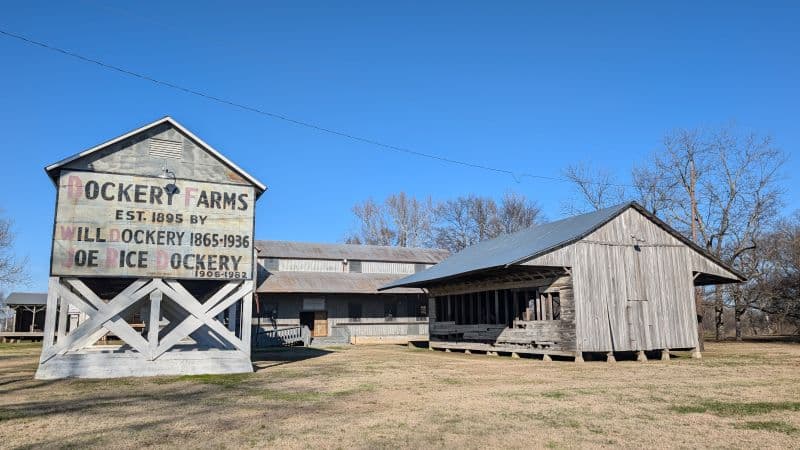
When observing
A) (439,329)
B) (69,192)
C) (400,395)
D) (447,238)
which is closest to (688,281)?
(439,329)

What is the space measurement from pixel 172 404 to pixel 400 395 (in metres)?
4.67

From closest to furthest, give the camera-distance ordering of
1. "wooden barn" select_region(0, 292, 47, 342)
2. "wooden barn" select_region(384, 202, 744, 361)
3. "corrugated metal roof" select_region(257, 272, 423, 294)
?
"wooden barn" select_region(384, 202, 744, 361) < "corrugated metal roof" select_region(257, 272, 423, 294) < "wooden barn" select_region(0, 292, 47, 342)

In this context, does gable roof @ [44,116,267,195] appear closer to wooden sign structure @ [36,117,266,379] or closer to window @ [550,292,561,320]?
wooden sign structure @ [36,117,266,379]

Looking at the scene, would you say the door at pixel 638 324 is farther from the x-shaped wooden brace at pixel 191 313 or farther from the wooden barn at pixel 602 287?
the x-shaped wooden brace at pixel 191 313

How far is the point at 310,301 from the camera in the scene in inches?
1558

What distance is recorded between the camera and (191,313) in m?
17.2

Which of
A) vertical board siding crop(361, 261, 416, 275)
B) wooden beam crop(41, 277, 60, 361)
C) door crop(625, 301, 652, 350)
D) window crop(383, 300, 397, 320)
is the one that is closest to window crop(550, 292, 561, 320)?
door crop(625, 301, 652, 350)

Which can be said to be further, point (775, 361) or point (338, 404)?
point (775, 361)

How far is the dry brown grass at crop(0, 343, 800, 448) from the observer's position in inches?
318

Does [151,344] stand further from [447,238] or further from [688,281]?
[447,238]

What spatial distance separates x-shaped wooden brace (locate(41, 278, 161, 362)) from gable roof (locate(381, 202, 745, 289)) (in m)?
12.7

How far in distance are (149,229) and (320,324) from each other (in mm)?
23686

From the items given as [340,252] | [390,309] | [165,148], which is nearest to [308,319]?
[390,309]

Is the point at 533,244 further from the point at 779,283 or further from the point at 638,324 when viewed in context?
the point at 779,283
